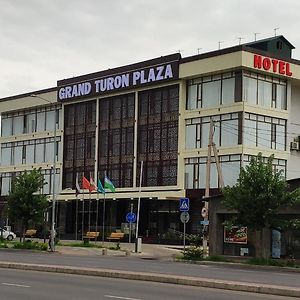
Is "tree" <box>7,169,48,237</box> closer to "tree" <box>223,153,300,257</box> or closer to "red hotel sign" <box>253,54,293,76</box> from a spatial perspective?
"tree" <box>223,153,300,257</box>

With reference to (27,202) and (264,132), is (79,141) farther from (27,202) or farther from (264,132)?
(27,202)

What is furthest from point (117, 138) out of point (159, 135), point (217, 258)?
point (217, 258)

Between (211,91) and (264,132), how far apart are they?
591 cm

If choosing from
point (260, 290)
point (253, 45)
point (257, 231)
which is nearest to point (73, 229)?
point (253, 45)

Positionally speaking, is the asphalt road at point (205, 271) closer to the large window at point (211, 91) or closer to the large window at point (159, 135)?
the large window at point (211, 91)

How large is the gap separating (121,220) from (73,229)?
7.19 meters

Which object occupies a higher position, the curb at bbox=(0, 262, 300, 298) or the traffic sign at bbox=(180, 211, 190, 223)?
the traffic sign at bbox=(180, 211, 190, 223)

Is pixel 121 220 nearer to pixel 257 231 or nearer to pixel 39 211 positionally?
pixel 39 211

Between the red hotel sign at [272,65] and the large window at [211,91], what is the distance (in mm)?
2388

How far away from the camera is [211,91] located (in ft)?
199

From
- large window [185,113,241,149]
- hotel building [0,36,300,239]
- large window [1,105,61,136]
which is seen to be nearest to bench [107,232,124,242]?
hotel building [0,36,300,239]

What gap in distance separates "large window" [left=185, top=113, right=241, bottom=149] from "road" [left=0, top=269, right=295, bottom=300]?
38.7m

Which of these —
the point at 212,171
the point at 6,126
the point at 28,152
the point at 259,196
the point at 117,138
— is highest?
the point at 6,126

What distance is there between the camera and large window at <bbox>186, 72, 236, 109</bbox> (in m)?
59.3
